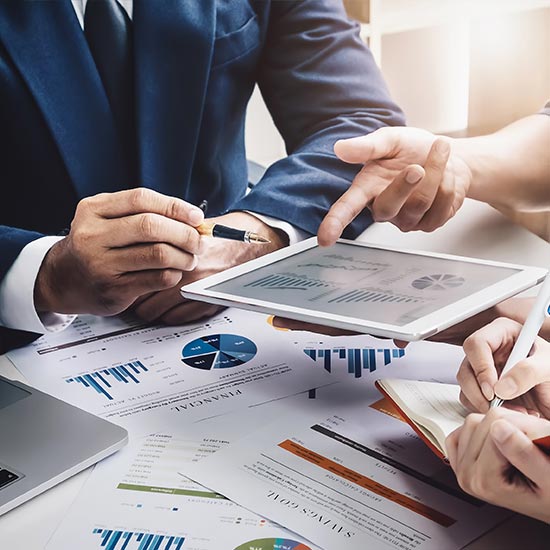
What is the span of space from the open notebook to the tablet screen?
0.24 feet

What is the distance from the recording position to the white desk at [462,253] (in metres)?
0.54

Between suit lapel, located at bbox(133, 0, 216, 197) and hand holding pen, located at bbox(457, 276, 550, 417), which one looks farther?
suit lapel, located at bbox(133, 0, 216, 197)

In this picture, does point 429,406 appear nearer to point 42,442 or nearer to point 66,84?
point 42,442

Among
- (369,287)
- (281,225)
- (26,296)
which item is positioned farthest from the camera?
(281,225)

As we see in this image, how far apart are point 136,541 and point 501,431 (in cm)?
26

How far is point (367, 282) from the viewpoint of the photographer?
763mm

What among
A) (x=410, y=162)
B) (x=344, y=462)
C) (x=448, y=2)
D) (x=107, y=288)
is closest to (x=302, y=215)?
(x=410, y=162)

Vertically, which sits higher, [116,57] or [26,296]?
[116,57]

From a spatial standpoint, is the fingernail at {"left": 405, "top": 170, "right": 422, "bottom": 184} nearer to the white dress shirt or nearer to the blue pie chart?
the blue pie chart

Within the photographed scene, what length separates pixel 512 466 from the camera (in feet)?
1.69

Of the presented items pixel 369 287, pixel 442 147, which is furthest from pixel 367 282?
pixel 442 147

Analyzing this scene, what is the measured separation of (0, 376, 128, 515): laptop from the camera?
606mm

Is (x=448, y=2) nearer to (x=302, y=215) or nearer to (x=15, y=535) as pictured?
(x=302, y=215)

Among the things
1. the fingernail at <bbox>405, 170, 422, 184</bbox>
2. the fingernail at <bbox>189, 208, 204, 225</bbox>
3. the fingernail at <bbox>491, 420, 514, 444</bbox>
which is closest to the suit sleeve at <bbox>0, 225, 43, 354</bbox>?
the fingernail at <bbox>189, 208, 204, 225</bbox>
